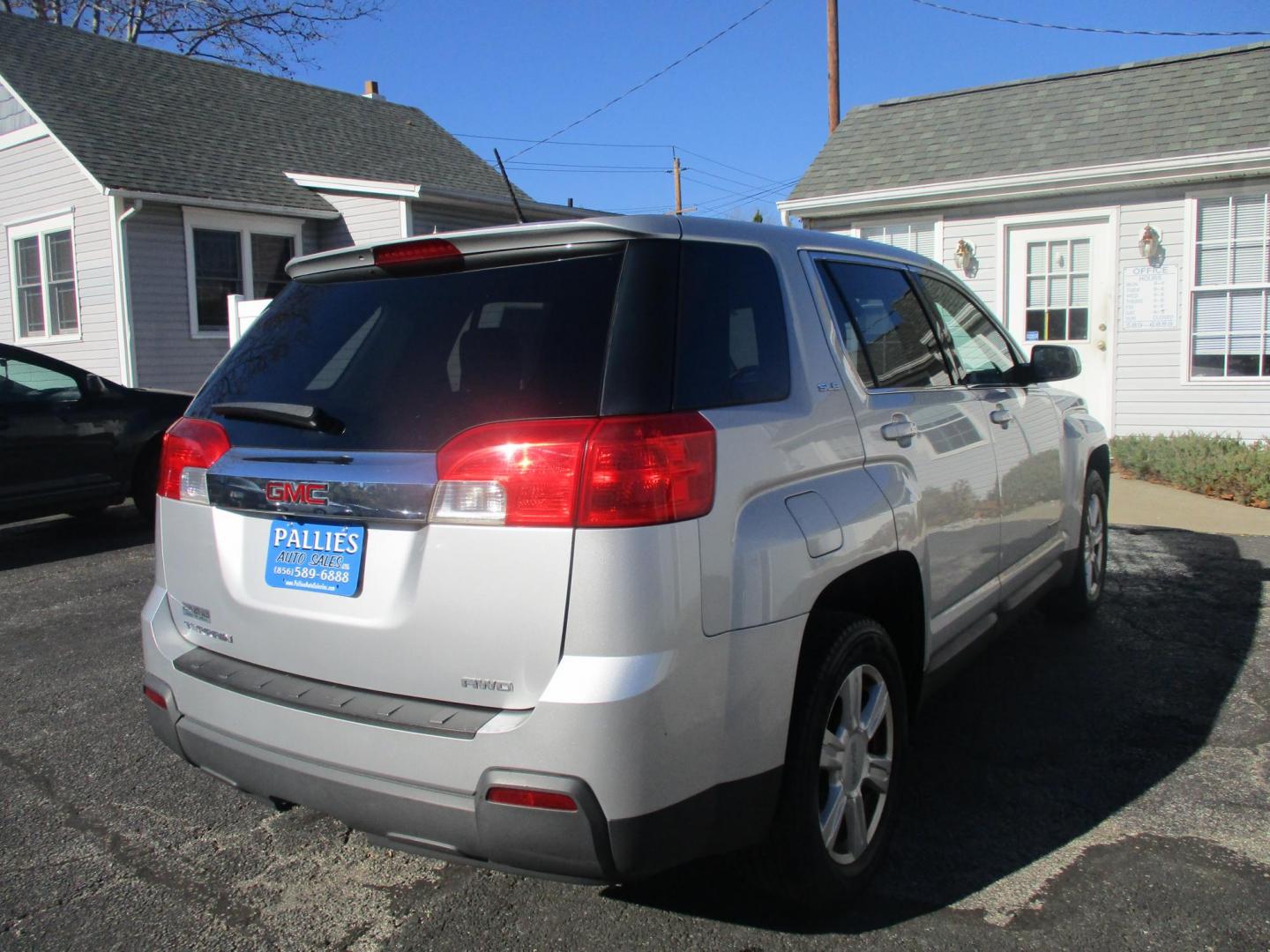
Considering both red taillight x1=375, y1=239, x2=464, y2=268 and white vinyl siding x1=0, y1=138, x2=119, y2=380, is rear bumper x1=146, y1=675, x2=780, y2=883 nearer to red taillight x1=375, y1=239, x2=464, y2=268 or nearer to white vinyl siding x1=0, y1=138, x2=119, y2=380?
red taillight x1=375, y1=239, x2=464, y2=268

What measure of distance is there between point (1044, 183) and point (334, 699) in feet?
35.4

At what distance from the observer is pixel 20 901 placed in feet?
9.70

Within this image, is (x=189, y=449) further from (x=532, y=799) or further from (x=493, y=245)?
(x=532, y=799)

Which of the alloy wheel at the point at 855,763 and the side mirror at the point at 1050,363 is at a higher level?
the side mirror at the point at 1050,363

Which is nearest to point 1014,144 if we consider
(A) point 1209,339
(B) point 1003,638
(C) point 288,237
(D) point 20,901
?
(A) point 1209,339

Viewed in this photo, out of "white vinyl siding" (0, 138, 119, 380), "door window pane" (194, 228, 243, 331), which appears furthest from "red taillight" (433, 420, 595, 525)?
"door window pane" (194, 228, 243, 331)

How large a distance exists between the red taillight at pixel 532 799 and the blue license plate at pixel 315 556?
57 centimetres

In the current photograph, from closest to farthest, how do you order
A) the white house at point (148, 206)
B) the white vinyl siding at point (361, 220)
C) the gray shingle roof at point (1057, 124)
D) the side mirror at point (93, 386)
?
the side mirror at point (93, 386) → the gray shingle roof at point (1057, 124) → the white house at point (148, 206) → the white vinyl siding at point (361, 220)

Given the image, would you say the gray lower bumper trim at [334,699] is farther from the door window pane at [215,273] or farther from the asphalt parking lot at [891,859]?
the door window pane at [215,273]

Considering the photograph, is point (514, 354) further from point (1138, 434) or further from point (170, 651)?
point (1138, 434)

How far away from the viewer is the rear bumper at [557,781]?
7.18 feet

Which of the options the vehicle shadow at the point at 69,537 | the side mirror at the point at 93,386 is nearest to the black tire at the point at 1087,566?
the vehicle shadow at the point at 69,537

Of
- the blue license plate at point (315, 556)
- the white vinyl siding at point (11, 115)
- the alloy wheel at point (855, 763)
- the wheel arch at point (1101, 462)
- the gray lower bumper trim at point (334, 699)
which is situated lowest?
the alloy wheel at point (855, 763)

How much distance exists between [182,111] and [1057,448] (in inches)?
640
